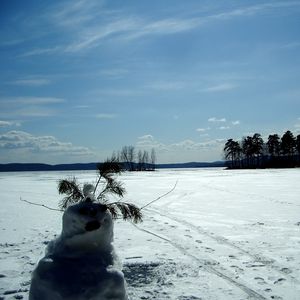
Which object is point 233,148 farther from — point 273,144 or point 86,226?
point 86,226

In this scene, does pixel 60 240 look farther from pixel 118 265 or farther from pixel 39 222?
pixel 39 222

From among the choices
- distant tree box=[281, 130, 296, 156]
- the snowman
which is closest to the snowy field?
the snowman

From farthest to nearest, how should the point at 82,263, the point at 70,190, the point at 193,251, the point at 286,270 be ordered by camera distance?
the point at 193,251 < the point at 286,270 < the point at 70,190 < the point at 82,263

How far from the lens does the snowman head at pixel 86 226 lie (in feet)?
11.4

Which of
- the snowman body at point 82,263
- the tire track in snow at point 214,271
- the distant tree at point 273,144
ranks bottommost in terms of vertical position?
the tire track in snow at point 214,271

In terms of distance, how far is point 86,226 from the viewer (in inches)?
137

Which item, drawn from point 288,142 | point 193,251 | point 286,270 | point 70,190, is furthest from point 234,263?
point 288,142

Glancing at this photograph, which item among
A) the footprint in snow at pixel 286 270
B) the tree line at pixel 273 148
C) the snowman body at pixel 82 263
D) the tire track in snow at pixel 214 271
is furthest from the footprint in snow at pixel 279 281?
the tree line at pixel 273 148

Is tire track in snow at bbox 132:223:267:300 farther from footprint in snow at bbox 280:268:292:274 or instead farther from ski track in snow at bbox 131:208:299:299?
footprint in snow at bbox 280:268:292:274

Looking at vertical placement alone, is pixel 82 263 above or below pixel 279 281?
above

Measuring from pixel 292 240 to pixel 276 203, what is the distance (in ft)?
A: 21.6

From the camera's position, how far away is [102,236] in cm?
359

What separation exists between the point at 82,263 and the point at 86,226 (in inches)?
13.2

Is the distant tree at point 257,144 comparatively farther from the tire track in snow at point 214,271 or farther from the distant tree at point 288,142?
the tire track in snow at point 214,271
